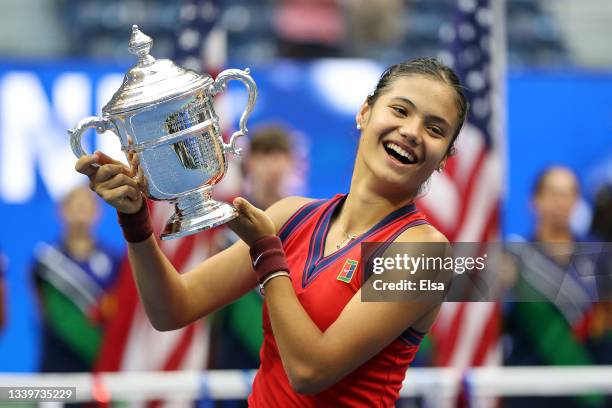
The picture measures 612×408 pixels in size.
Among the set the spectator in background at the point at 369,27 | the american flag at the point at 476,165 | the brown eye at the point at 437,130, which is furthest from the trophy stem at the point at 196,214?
the spectator in background at the point at 369,27

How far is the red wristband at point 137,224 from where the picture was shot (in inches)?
83.7

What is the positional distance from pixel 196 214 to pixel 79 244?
3190 millimetres

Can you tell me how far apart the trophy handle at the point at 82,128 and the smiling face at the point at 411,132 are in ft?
1.73

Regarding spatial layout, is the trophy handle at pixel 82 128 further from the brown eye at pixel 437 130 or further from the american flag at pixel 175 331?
the american flag at pixel 175 331

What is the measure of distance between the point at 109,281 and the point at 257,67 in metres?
1.41

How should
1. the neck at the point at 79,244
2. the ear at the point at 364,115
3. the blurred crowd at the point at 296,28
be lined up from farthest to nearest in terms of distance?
the blurred crowd at the point at 296,28 → the neck at the point at 79,244 → the ear at the point at 364,115

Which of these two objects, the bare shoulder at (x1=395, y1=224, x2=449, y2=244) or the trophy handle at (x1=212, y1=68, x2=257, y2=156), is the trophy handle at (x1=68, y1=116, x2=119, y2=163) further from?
the bare shoulder at (x1=395, y1=224, x2=449, y2=244)

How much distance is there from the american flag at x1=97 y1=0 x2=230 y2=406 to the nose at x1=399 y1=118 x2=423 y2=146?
2448 millimetres

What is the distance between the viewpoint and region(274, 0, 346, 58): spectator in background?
673 centimetres

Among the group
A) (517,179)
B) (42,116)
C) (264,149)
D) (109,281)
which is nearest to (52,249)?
(109,281)

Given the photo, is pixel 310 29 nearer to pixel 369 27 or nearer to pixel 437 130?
pixel 369 27

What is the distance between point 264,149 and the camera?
15.4 ft

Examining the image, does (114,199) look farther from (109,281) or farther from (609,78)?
(609,78)

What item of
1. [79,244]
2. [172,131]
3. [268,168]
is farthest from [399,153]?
[79,244]
